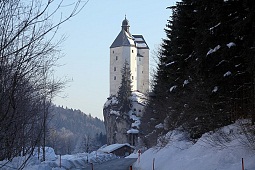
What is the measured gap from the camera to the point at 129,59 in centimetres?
11944

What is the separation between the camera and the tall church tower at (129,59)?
389 feet

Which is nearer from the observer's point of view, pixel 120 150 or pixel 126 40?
pixel 120 150

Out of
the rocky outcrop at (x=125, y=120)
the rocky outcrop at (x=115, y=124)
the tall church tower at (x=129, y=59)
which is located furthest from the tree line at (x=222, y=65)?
the tall church tower at (x=129, y=59)

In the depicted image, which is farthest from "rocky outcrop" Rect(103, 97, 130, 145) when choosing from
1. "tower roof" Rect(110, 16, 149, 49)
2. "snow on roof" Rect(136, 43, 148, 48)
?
"snow on roof" Rect(136, 43, 148, 48)

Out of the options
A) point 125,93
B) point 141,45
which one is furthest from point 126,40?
point 125,93

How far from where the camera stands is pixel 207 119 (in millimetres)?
19500

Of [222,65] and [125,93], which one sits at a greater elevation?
[125,93]

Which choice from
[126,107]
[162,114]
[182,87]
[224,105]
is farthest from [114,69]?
[224,105]

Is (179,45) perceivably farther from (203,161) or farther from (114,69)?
(114,69)

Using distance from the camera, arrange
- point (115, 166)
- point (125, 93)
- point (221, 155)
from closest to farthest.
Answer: point (221, 155)
point (115, 166)
point (125, 93)

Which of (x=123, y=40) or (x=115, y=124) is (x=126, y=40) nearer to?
(x=123, y=40)

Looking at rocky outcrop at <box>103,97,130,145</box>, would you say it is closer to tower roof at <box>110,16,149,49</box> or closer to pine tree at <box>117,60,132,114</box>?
pine tree at <box>117,60,132,114</box>

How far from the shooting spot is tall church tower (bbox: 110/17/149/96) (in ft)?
389

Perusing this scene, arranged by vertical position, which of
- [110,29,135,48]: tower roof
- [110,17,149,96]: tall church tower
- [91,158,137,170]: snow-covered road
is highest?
[110,29,135,48]: tower roof
